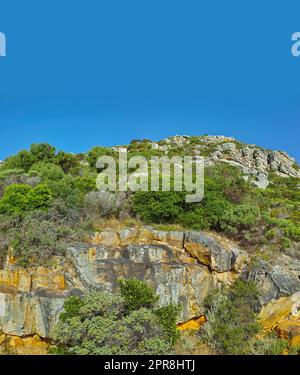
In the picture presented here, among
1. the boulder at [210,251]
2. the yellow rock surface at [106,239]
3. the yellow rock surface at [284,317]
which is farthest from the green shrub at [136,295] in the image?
Result: the yellow rock surface at [284,317]

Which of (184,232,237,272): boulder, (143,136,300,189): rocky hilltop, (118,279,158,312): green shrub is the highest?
(143,136,300,189): rocky hilltop

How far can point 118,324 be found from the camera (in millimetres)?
8016

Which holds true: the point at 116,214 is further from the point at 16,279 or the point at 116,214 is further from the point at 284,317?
the point at 284,317

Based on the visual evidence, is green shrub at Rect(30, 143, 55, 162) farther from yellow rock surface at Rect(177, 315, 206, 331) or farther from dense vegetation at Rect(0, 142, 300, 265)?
yellow rock surface at Rect(177, 315, 206, 331)

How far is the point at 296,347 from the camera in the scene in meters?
8.11

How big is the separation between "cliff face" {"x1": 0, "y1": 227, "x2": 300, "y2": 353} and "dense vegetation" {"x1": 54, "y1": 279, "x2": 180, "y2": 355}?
1004 mm

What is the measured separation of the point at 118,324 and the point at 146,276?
2.43 meters

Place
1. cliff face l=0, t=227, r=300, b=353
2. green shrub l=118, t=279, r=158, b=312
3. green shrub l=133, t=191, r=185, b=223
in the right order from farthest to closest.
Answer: green shrub l=133, t=191, r=185, b=223
cliff face l=0, t=227, r=300, b=353
green shrub l=118, t=279, r=158, b=312

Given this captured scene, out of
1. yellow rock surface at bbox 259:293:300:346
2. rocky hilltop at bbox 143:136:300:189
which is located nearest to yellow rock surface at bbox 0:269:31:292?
yellow rock surface at bbox 259:293:300:346

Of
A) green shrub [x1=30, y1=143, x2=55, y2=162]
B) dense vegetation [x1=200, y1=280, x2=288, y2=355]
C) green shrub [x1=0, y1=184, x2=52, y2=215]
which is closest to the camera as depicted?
dense vegetation [x1=200, y1=280, x2=288, y2=355]

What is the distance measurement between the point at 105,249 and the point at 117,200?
11.0 feet

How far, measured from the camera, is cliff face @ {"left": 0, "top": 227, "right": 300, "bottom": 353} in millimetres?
9250

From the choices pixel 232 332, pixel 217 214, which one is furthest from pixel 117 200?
pixel 232 332

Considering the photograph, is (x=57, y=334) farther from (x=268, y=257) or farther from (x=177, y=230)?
(x=268, y=257)
